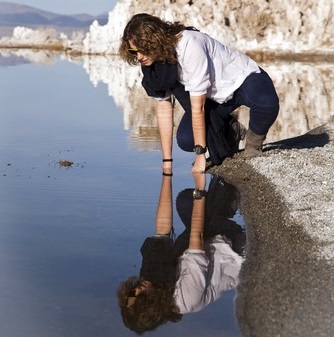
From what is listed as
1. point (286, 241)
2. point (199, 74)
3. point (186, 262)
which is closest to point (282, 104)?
point (199, 74)

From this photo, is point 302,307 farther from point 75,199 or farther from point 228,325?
point 75,199

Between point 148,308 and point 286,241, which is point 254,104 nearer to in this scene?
point 286,241

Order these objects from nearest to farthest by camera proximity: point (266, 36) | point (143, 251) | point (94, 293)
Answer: point (94, 293)
point (143, 251)
point (266, 36)

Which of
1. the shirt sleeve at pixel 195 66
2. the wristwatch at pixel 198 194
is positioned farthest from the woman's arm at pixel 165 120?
the wristwatch at pixel 198 194

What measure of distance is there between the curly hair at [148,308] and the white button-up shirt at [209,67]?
2.83 meters

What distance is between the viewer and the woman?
6.85 m

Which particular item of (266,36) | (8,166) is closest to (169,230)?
(8,166)

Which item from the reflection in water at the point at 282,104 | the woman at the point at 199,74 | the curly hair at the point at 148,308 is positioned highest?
the woman at the point at 199,74

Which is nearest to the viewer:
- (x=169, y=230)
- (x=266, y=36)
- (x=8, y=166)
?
(x=169, y=230)

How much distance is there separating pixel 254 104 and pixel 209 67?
0.62 metres

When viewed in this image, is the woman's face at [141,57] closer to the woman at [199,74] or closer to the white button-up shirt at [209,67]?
the woman at [199,74]

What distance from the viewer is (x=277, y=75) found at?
92.0ft

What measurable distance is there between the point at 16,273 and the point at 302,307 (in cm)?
166

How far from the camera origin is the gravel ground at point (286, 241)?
13.5 feet
